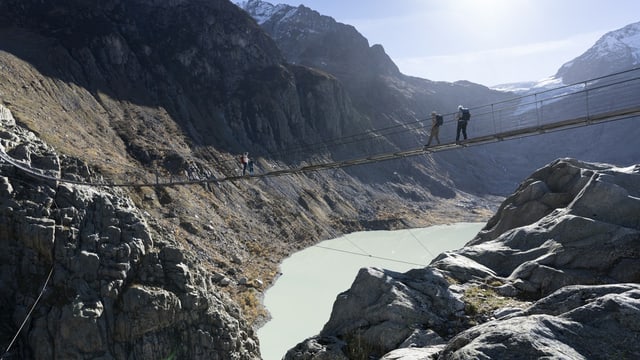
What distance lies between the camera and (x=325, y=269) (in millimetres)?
39312

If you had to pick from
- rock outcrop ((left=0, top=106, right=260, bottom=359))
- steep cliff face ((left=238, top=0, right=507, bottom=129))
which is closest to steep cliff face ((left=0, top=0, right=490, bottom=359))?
rock outcrop ((left=0, top=106, right=260, bottom=359))

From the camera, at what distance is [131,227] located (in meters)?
16.7

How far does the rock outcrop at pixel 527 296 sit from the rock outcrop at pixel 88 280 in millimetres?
9178

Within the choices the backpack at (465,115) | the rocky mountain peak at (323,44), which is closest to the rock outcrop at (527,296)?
the backpack at (465,115)

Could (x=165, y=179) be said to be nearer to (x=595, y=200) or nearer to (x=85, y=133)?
(x=85, y=133)

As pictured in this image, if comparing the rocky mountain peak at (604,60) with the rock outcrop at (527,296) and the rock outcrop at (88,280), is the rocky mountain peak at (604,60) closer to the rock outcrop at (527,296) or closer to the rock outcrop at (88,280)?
the rock outcrop at (527,296)

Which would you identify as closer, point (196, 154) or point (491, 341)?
point (491, 341)

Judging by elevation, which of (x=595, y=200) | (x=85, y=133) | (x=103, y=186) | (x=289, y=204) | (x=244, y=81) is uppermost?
(x=244, y=81)

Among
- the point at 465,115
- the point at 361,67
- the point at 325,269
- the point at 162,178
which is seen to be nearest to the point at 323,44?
the point at 361,67

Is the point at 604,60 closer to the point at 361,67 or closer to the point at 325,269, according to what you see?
the point at 361,67

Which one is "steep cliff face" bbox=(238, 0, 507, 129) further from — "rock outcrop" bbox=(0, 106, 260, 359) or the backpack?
the backpack

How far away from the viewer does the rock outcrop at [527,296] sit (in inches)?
155

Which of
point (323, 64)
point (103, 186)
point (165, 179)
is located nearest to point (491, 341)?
point (103, 186)

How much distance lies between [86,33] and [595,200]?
56056mm
